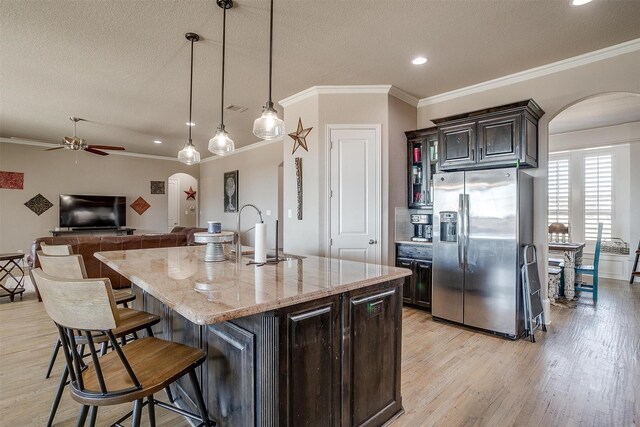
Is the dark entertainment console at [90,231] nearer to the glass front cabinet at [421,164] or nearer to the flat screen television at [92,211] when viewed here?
the flat screen television at [92,211]

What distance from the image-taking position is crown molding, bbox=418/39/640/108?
310 centimetres

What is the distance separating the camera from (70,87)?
4203mm

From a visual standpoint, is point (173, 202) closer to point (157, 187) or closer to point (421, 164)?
point (157, 187)

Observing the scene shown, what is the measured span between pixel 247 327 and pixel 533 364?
2.54 metres

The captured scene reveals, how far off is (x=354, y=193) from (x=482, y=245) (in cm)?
158

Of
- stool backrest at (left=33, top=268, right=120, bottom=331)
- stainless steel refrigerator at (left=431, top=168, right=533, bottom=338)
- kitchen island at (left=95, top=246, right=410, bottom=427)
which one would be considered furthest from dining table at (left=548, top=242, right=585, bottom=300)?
stool backrest at (left=33, top=268, right=120, bottom=331)

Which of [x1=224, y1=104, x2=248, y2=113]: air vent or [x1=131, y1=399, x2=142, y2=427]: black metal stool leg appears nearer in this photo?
[x1=131, y1=399, x2=142, y2=427]: black metal stool leg

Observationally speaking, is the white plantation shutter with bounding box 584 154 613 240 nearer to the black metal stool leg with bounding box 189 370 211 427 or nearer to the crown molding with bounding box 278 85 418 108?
the crown molding with bounding box 278 85 418 108

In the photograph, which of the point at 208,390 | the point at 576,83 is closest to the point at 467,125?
the point at 576,83

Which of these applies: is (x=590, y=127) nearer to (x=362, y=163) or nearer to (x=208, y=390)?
(x=362, y=163)

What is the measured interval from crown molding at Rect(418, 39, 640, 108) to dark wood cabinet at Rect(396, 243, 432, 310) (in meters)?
2.02

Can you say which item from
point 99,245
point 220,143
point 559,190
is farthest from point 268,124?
point 559,190

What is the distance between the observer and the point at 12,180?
7.17 metres

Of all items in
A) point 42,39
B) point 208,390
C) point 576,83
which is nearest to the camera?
point 208,390
